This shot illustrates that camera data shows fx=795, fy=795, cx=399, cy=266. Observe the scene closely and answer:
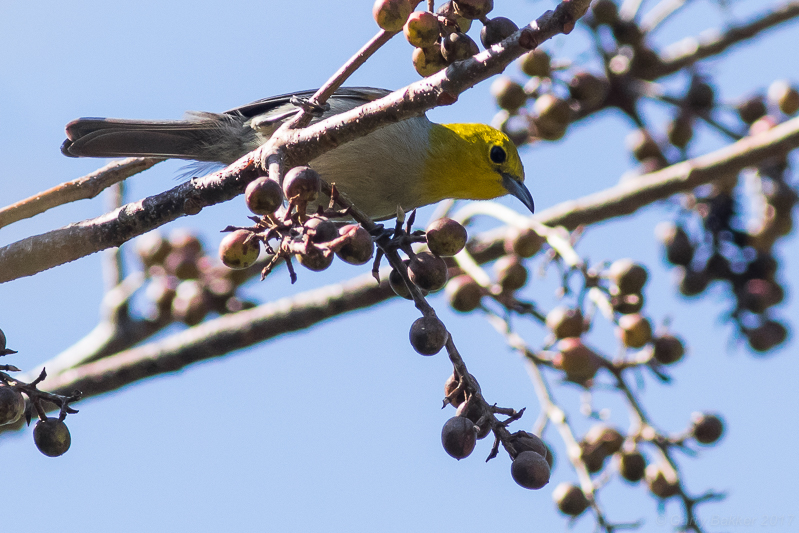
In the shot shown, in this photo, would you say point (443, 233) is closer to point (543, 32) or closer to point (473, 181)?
point (543, 32)

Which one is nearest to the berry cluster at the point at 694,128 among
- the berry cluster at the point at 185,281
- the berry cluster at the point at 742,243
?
the berry cluster at the point at 742,243

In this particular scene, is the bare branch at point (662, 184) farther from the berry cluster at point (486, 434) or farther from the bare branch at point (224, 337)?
the berry cluster at point (486, 434)

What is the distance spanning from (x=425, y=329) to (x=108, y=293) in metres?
3.99

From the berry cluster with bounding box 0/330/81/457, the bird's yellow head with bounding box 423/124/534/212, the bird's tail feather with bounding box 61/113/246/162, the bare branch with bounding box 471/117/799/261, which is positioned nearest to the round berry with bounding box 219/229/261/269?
the berry cluster with bounding box 0/330/81/457

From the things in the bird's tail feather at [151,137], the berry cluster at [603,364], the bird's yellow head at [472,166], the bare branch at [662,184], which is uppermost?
the bird's tail feather at [151,137]

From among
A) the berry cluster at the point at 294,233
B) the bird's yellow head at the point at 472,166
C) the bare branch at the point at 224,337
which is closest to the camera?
the berry cluster at the point at 294,233

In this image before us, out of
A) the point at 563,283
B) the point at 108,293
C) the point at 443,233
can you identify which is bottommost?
the point at 563,283

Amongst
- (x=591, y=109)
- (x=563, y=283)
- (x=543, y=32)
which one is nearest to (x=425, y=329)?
(x=543, y=32)

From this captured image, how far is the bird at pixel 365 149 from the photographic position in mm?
4176

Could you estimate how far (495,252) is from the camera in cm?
511

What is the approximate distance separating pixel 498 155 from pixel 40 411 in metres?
3.52

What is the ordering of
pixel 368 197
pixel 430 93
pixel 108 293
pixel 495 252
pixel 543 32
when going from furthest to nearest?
pixel 108 293 < pixel 495 252 < pixel 368 197 < pixel 430 93 < pixel 543 32

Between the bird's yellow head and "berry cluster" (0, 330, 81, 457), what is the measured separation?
118 inches

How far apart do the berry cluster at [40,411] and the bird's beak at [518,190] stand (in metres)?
3.42
